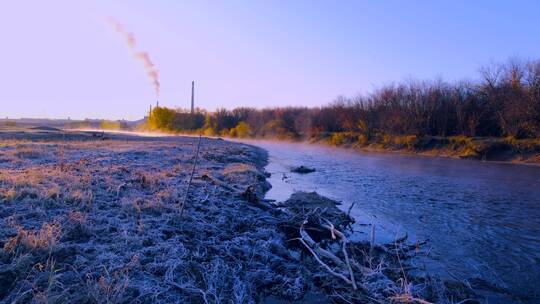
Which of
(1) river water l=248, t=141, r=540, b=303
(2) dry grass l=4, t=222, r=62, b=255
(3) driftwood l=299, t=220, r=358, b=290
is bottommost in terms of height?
(1) river water l=248, t=141, r=540, b=303

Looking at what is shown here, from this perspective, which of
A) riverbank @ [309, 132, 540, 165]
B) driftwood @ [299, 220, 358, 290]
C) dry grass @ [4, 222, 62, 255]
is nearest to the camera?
dry grass @ [4, 222, 62, 255]

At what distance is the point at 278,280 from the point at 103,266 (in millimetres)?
3126

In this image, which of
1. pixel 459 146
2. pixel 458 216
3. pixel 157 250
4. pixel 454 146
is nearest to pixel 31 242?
pixel 157 250

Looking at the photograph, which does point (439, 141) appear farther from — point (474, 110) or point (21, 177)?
point (21, 177)

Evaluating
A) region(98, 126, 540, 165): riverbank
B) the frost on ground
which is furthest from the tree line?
the frost on ground

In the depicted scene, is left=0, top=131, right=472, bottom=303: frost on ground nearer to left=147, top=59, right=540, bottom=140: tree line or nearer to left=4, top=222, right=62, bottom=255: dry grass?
left=4, top=222, right=62, bottom=255: dry grass

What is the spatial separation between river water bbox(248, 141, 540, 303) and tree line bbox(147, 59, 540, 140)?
14378 mm

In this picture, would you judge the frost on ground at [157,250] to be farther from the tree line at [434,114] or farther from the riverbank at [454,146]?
the riverbank at [454,146]

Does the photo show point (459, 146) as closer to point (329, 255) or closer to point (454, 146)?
point (454, 146)

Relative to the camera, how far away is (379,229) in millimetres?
11305

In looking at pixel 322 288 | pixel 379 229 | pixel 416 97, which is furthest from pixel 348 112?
pixel 322 288

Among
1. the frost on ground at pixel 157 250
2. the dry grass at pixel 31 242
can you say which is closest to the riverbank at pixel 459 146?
the frost on ground at pixel 157 250

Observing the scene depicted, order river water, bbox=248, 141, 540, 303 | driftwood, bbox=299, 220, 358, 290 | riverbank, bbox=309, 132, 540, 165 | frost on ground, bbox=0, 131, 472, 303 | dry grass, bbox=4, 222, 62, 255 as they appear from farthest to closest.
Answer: riverbank, bbox=309, 132, 540, 165, river water, bbox=248, 141, 540, 303, driftwood, bbox=299, 220, 358, 290, dry grass, bbox=4, 222, 62, 255, frost on ground, bbox=0, 131, 472, 303

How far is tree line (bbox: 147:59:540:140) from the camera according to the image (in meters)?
41.9
